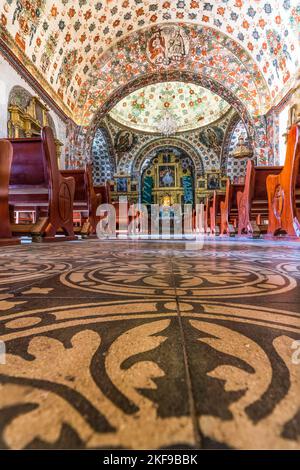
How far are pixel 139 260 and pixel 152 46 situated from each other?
9256 mm

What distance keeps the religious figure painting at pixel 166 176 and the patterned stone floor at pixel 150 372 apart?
52.3 feet

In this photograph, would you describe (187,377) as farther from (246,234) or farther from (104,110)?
(104,110)

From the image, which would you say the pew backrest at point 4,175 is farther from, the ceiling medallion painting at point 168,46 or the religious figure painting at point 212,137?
the religious figure painting at point 212,137

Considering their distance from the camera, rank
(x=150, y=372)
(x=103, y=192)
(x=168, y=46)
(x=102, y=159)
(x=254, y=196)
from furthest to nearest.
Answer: (x=102, y=159), (x=168, y=46), (x=103, y=192), (x=254, y=196), (x=150, y=372)

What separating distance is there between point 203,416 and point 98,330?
25 cm

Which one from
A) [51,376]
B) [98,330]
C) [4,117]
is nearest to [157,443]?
[51,376]

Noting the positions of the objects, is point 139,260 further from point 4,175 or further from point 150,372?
point 4,175

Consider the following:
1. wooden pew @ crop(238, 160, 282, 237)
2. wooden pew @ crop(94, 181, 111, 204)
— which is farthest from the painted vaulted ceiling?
wooden pew @ crop(238, 160, 282, 237)

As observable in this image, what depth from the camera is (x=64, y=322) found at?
0.51 metres

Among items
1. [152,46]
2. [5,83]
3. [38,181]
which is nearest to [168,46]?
[152,46]

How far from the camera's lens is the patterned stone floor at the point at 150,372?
0.23 metres

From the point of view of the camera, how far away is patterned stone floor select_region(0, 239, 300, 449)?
9.2 inches

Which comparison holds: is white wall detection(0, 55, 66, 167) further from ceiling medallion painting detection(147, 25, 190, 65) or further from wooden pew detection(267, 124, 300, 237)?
wooden pew detection(267, 124, 300, 237)

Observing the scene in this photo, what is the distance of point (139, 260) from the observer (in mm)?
1567
